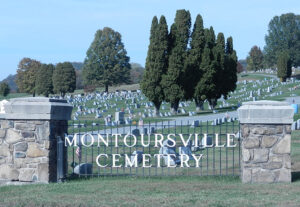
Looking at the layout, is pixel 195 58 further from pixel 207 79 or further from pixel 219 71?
pixel 219 71

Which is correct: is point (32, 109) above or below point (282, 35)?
below

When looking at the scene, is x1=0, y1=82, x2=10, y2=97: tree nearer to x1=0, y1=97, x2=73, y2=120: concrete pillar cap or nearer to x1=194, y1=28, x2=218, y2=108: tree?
x1=194, y1=28, x2=218, y2=108: tree

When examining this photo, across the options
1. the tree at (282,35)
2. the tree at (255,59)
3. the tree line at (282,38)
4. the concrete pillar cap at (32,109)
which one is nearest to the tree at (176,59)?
the concrete pillar cap at (32,109)

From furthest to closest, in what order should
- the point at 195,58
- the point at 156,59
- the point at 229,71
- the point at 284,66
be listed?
the point at 284,66 → the point at 229,71 → the point at 195,58 → the point at 156,59

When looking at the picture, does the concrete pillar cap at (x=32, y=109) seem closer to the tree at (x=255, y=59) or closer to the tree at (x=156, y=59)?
the tree at (x=156, y=59)

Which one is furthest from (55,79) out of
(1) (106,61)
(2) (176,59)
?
(2) (176,59)

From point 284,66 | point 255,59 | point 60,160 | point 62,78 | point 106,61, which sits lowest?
point 60,160

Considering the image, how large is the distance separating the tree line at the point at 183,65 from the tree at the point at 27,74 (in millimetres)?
50912

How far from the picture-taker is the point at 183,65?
3291 centimetres

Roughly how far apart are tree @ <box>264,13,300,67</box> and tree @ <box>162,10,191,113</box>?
59.4 metres

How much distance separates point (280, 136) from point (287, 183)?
0.85 metres

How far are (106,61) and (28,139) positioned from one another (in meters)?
66.2

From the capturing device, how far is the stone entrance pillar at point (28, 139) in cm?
957

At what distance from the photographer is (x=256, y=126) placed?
9.24 m
